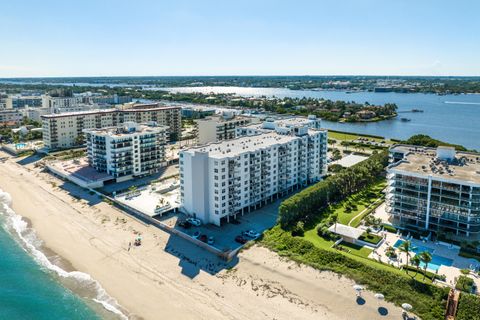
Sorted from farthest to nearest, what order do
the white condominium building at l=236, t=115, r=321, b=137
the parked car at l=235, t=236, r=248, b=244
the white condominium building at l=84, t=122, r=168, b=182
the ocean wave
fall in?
the white condominium building at l=84, t=122, r=168, b=182 < the white condominium building at l=236, t=115, r=321, b=137 < the parked car at l=235, t=236, r=248, b=244 < the ocean wave

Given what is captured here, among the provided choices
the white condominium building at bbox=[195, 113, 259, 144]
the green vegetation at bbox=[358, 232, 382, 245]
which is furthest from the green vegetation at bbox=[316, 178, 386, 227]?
the white condominium building at bbox=[195, 113, 259, 144]

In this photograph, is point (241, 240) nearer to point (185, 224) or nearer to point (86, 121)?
point (185, 224)

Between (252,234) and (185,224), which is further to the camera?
(185,224)

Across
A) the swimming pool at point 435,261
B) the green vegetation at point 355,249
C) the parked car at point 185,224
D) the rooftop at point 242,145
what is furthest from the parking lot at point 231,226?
the swimming pool at point 435,261

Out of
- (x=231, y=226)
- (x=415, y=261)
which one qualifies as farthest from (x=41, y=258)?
(x=415, y=261)

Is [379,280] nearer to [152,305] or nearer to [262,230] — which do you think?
[262,230]

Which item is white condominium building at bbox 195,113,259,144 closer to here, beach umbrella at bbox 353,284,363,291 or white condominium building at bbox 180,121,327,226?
white condominium building at bbox 180,121,327,226
